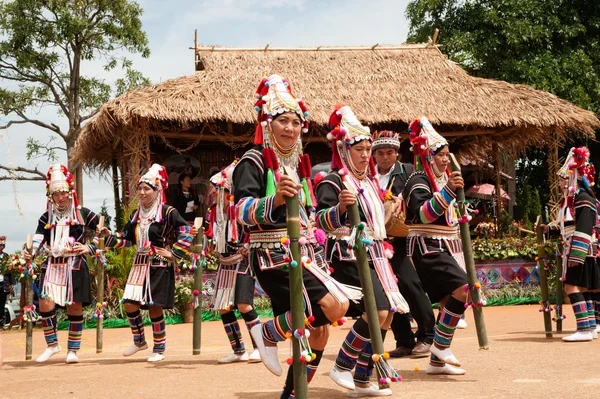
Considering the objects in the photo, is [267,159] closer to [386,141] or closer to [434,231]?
[434,231]

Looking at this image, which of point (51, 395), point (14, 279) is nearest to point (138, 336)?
point (51, 395)

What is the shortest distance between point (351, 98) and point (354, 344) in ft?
40.4

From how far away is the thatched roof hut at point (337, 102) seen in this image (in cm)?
1588

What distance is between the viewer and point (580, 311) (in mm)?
8750

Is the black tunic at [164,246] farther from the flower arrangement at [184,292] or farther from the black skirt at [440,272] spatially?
the flower arrangement at [184,292]

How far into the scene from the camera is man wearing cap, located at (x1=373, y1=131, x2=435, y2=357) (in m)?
7.79

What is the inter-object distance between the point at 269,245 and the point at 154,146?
46.4ft

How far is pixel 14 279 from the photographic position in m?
14.9

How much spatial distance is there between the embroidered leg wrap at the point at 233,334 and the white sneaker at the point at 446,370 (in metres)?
2.33

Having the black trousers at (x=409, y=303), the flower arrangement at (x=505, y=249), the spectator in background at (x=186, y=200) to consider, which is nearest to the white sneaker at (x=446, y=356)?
the black trousers at (x=409, y=303)

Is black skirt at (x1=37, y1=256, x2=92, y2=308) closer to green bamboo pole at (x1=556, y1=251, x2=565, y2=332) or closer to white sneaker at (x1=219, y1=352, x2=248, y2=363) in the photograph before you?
white sneaker at (x1=219, y1=352, x2=248, y2=363)

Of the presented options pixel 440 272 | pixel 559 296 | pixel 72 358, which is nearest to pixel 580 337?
pixel 559 296

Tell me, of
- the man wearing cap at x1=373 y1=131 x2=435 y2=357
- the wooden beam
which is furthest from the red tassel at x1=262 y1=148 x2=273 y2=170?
the wooden beam

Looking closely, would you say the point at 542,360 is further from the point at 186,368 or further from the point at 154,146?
the point at 154,146
